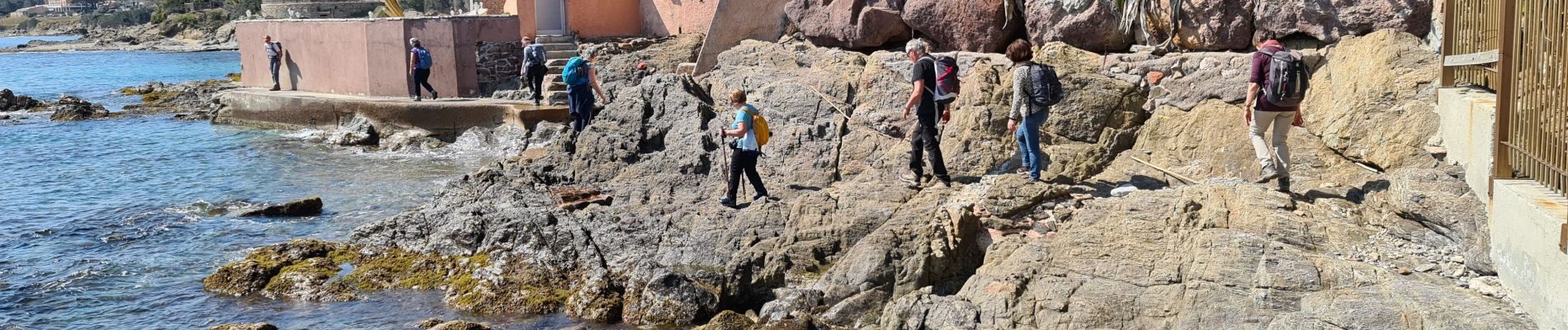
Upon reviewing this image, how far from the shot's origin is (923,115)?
29.5 feet

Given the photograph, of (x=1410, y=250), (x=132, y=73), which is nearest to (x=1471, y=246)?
(x=1410, y=250)

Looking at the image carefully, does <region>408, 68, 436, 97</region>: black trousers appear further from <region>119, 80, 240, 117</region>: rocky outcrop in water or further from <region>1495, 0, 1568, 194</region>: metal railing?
<region>1495, 0, 1568, 194</region>: metal railing

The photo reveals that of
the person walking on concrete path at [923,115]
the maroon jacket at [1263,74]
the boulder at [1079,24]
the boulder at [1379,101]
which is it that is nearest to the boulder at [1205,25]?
the boulder at [1079,24]

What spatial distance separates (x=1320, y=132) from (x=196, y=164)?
14.2 meters

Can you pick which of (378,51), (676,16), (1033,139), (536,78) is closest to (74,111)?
(378,51)

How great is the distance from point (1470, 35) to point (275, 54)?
1935 cm

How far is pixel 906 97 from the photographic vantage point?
10.8m

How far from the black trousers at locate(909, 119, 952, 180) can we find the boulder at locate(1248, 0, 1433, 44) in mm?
2407

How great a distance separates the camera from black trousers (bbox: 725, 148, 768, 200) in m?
9.20

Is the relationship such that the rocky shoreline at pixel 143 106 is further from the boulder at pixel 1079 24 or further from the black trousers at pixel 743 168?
the boulder at pixel 1079 24

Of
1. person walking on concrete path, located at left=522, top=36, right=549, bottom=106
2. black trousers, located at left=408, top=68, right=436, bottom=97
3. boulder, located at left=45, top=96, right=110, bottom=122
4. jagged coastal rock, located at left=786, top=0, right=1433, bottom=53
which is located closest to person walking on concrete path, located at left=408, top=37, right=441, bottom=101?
black trousers, located at left=408, top=68, right=436, bottom=97

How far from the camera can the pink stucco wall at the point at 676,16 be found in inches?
664

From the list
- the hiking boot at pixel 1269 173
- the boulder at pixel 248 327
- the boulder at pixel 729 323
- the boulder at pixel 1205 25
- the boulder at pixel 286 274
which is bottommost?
the boulder at pixel 729 323

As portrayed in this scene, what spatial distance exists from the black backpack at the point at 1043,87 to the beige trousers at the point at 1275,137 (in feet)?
4.21
